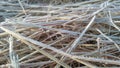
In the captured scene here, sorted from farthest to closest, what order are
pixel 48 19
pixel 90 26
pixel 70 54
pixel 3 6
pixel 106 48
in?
pixel 3 6, pixel 48 19, pixel 90 26, pixel 106 48, pixel 70 54

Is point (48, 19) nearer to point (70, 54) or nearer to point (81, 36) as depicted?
point (81, 36)

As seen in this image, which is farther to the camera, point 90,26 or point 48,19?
point 48,19

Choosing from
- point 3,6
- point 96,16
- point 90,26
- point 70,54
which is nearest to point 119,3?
point 96,16

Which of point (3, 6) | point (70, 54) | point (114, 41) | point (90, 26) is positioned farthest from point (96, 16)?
point (3, 6)

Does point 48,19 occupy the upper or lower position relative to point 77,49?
upper

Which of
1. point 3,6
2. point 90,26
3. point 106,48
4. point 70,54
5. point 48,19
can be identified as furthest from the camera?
point 3,6

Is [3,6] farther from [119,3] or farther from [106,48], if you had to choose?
[106,48]
